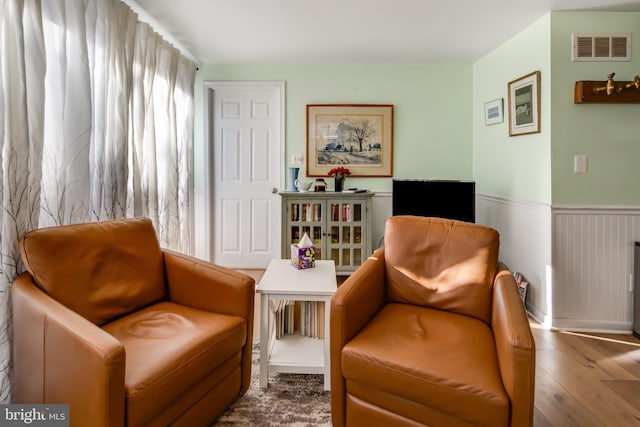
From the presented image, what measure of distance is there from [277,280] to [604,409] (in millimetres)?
1750

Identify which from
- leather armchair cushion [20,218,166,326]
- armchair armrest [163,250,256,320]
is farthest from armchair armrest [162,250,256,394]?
leather armchair cushion [20,218,166,326]

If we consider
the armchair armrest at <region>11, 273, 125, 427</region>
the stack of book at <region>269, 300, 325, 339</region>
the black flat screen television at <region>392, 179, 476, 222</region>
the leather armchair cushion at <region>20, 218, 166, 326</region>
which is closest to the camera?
the armchair armrest at <region>11, 273, 125, 427</region>

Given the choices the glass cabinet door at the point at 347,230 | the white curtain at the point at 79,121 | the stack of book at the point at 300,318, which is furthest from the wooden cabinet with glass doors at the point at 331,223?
the stack of book at the point at 300,318

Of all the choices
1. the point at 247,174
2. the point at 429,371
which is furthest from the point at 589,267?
the point at 247,174

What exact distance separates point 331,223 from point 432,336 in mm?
2217

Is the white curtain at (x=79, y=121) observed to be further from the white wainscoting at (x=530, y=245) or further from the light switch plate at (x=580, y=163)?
the light switch plate at (x=580, y=163)

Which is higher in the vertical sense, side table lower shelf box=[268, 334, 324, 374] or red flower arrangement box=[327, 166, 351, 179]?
red flower arrangement box=[327, 166, 351, 179]

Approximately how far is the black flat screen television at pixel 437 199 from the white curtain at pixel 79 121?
2.11m

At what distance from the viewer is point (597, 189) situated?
2686 millimetres

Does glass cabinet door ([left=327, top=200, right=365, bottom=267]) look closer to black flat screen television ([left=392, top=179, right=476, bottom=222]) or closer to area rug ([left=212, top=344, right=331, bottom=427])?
black flat screen television ([left=392, top=179, right=476, bottom=222])

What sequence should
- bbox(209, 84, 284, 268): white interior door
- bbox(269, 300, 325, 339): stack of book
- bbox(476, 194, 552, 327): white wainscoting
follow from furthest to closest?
bbox(209, 84, 284, 268): white interior door < bbox(476, 194, 552, 327): white wainscoting < bbox(269, 300, 325, 339): stack of book

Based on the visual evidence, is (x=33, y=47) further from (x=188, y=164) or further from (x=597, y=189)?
(x=597, y=189)

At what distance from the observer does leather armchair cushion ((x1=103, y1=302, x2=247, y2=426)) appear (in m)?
1.23

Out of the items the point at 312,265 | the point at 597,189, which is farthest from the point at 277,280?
the point at 597,189
